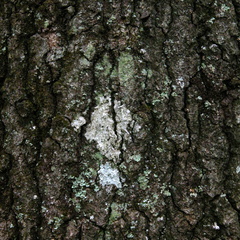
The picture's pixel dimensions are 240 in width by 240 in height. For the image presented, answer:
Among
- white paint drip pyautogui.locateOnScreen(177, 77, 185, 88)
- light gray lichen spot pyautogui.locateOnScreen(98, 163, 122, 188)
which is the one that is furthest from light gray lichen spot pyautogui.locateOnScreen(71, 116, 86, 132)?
white paint drip pyautogui.locateOnScreen(177, 77, 185, 88)

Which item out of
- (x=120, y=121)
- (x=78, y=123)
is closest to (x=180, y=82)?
(x=120, y=121)

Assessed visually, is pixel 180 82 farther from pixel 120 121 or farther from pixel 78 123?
pixel 78 123

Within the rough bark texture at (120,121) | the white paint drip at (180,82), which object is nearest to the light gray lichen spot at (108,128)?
the rough bark texture at (120,121)

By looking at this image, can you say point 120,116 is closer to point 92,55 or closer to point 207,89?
point 92,55

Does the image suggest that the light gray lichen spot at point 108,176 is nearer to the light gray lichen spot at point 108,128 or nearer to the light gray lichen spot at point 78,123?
the light gray lichen spot at point 108,128

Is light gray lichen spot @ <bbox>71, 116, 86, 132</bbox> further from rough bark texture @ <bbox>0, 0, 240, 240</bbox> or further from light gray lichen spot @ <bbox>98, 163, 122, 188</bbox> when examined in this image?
light gray lichen spot @ <bbox>98, 163, 122, 188</bbox>

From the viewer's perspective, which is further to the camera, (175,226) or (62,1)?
(62,1)

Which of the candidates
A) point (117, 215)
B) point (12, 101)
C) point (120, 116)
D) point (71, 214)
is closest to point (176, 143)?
point (120, 116)
